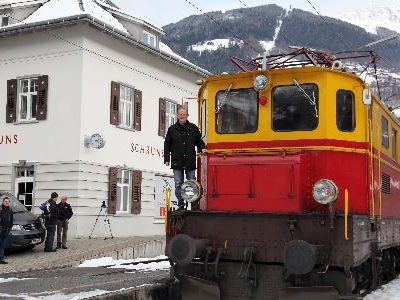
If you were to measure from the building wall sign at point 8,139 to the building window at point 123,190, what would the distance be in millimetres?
4103

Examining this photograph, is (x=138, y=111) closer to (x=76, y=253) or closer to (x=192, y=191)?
(x=76, y=253)

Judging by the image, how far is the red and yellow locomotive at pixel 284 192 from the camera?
295 inches

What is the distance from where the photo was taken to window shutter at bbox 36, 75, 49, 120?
71.8 ft

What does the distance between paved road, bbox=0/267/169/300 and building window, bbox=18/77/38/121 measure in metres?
10.5

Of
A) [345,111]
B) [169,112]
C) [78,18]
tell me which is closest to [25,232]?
[78,18]

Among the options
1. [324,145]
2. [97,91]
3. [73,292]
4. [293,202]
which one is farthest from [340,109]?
[97,91]

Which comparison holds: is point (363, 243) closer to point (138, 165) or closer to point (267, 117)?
point (267, 117)

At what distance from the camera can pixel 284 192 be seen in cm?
809

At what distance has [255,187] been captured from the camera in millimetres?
8297

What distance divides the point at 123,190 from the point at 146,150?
86.7 inches

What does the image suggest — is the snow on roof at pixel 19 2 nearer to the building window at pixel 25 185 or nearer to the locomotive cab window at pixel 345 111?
the building window at pixel 25 185

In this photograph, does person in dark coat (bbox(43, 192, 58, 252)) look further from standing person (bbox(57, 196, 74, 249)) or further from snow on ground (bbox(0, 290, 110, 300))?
snow on ground (bbox(0, 290, 110, 300))

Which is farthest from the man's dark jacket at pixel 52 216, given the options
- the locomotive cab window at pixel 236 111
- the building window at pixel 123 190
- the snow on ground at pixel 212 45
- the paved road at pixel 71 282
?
the snow on ground at pixel 212 45

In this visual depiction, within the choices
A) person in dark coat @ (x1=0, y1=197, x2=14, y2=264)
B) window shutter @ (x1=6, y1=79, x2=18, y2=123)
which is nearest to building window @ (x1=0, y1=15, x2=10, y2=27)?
window shutter @ (x1=6, y1=79, x2=18, y2=123)
